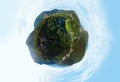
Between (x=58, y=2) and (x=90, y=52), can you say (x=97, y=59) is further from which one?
(x=58, y=2)

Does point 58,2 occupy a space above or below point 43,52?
above

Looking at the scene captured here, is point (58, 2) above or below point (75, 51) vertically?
above

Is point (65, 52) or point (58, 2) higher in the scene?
point (58, 2)

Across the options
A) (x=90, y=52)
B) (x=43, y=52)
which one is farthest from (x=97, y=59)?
(x=43, y=52)

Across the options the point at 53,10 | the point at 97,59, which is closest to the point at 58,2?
the point at 53,10

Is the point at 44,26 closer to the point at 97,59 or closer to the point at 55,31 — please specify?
the point at 55,31
